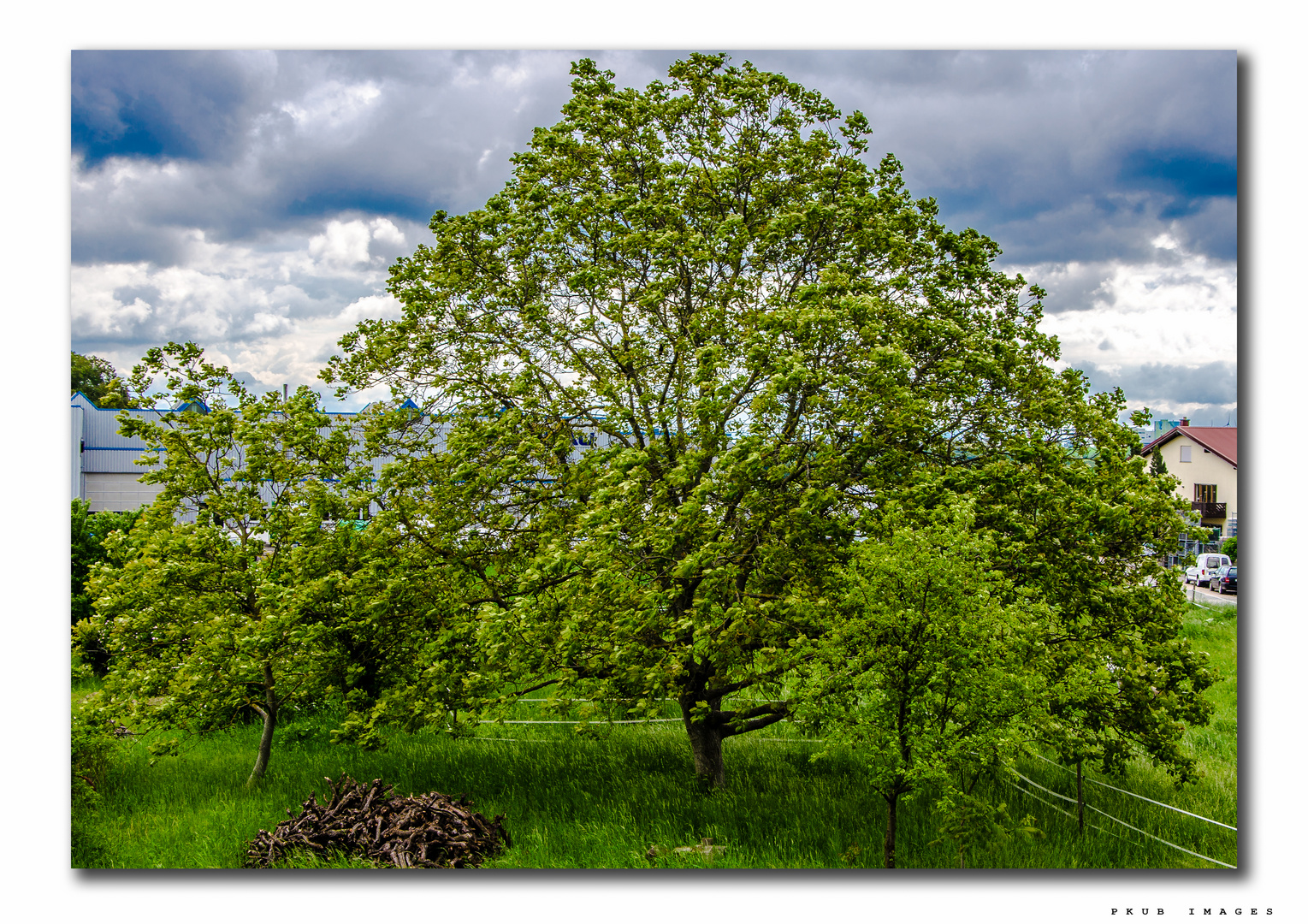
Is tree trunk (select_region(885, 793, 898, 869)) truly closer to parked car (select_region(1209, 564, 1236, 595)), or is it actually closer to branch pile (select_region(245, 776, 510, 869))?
branch pile (select_region(245, 776, 510, 869))

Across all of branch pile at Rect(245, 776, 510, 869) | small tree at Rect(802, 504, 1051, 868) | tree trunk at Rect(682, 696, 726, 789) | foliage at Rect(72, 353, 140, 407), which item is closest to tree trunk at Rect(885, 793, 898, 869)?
small tree at Rect(802, 504, 1051, 868)

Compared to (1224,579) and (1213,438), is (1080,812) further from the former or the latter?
(1213,438)

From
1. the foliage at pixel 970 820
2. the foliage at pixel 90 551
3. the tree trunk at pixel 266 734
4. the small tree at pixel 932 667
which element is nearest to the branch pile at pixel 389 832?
the tree trunk at pixel 266 734

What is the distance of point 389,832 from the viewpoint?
6336mm

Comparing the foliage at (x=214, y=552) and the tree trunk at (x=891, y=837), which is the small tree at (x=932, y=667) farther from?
the foliage at (x=214, y=552)

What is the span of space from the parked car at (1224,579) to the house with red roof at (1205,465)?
22.6 inches

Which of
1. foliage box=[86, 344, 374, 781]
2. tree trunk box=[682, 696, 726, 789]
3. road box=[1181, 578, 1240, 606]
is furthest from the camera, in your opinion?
tree trunk box=[682, 696, 726, 789]

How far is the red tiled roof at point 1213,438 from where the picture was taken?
5867mm

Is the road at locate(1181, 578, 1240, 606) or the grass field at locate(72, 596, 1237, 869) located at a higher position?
the road at locate(1181, 578, 1240, 606)

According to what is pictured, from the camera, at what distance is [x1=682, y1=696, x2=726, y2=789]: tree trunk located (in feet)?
27.8

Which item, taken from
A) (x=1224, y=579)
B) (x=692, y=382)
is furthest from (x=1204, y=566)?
(x=692, y=382)

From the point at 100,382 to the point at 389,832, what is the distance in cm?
538

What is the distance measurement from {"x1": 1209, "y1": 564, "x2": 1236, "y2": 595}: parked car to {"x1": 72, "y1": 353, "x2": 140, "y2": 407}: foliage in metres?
Answer: 10.8
